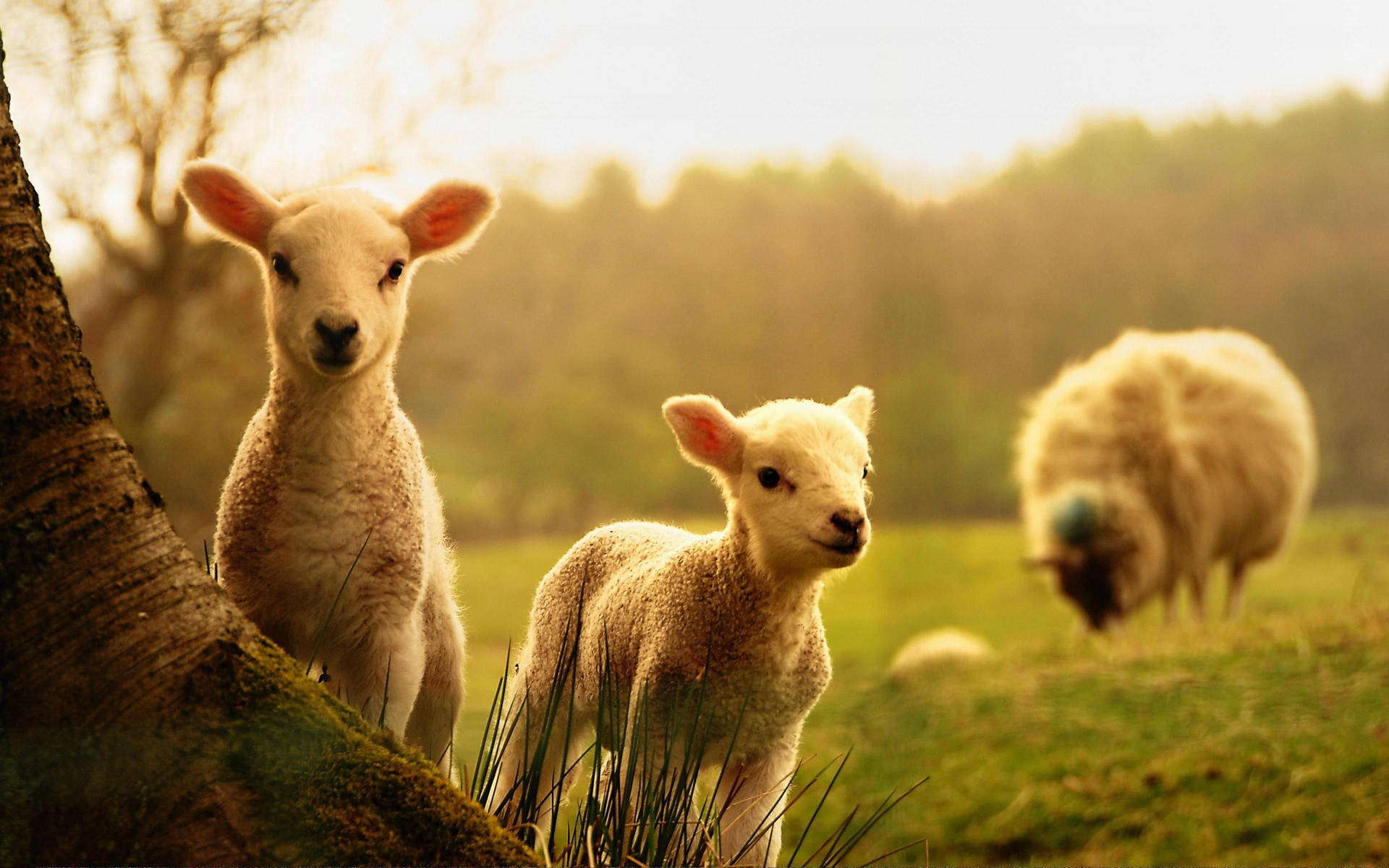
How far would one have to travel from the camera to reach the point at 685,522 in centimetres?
224

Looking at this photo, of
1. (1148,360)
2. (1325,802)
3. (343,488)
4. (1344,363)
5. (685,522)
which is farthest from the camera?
(1344,363)

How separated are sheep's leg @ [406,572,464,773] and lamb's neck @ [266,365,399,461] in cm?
25

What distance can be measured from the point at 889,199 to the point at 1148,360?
5.57ft

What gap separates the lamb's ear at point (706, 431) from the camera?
127 cm

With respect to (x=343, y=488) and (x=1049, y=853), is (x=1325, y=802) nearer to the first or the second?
(x=1049, y=853)

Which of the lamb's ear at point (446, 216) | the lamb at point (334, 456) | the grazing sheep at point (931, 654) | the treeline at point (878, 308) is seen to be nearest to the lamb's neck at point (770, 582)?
the treeline at point (878, 308)

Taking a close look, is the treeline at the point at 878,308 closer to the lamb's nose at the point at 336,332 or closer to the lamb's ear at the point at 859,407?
the lamb's ear at the point at 859,407

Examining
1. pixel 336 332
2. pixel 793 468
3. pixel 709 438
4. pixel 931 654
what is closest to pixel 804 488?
pixel 793 468

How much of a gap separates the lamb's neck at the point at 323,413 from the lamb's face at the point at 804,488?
52 cm

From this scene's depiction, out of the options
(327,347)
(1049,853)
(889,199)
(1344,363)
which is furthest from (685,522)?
(1344,363)

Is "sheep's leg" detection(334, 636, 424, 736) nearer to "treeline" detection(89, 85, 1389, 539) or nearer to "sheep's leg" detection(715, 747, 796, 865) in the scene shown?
"sheep's leg" detection(715, 747, 796, 865)

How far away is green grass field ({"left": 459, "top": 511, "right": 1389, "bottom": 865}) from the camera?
103 inches

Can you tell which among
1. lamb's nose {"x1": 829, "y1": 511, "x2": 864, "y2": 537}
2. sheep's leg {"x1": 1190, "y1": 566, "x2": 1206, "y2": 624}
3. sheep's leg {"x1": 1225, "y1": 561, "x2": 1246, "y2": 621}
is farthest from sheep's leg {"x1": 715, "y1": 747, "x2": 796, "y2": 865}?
sheep's leg {"x1": 1225, "y1": 561, "x2": 1246, "y2": 621}

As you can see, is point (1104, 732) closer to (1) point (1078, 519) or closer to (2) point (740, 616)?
(1) point (1078, 519)
